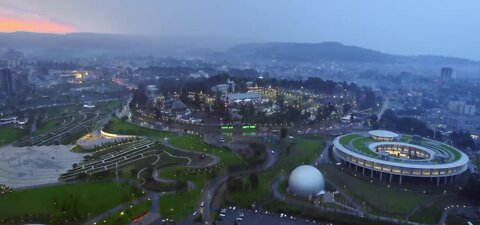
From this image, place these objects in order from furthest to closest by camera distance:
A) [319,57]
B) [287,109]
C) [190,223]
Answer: [319,57] < [287,109] < [190,223]

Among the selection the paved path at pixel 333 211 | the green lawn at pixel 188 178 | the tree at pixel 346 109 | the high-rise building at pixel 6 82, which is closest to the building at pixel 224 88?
the tree at pixel 346 109

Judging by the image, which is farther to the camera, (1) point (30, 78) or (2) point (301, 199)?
(1) point (30, 78)

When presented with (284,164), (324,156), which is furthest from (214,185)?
(324,156)

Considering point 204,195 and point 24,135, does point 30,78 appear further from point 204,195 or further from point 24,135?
point 204,195

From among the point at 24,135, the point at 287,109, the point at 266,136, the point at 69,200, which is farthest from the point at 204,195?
the point at 287,109

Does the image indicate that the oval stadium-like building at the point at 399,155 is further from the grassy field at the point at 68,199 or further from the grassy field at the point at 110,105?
the grassy field at the point at 110,105
